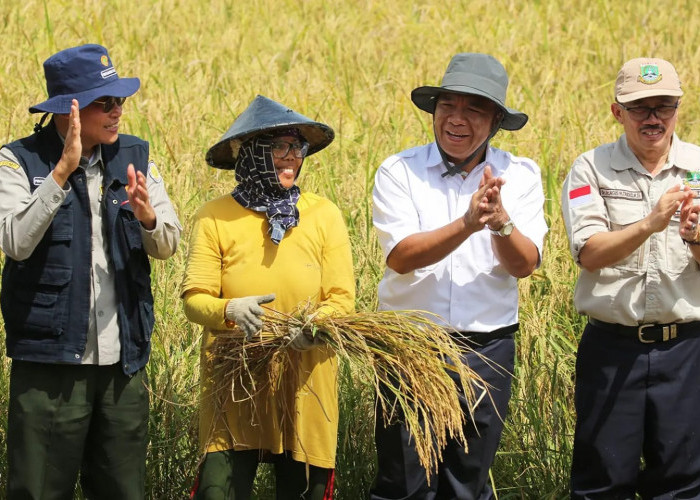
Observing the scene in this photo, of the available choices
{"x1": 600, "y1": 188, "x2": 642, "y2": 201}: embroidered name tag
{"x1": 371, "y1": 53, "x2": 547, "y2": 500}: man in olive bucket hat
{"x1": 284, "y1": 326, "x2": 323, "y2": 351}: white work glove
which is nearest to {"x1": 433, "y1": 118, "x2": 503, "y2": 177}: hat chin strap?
{"x1": 371, "y1": 53, "x2": 547, "y2": 500}: man in olive bucket hat

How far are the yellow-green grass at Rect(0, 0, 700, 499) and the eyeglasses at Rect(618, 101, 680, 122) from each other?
1.21m

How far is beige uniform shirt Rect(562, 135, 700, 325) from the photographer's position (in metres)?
3.85

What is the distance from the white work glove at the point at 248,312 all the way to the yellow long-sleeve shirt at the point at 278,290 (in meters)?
0.15

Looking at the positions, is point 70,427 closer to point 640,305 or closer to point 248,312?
point 248,312

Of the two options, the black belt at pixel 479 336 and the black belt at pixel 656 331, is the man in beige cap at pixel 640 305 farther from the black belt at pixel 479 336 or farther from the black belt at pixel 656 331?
the black belt at pixel 479 336

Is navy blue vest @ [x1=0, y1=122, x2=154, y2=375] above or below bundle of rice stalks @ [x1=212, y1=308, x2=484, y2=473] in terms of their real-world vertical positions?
above

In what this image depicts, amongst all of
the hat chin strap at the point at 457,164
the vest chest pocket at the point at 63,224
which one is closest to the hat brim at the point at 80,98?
the vest chest pocket at the point at 63,224

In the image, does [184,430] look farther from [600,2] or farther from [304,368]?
[600,2]

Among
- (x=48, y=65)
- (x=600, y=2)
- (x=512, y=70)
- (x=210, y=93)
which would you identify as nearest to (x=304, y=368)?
(x=48, y=65)

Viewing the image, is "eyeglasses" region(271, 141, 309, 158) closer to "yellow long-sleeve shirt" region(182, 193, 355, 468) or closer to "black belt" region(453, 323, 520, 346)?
"yellow long-sleeve shirt" region(182, 193, 355, 468)

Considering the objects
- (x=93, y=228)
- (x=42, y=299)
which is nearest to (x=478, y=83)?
(x=93, y=228)

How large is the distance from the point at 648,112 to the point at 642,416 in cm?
107

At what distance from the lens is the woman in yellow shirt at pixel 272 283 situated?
369 centimetres

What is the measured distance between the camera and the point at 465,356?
12.4 ft
